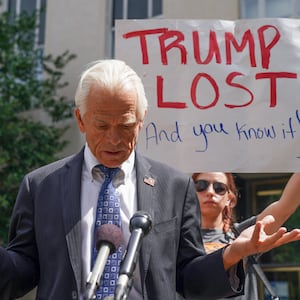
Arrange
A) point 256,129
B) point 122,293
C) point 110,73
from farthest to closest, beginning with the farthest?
point 256,129 < point 110,73 < point 122,293

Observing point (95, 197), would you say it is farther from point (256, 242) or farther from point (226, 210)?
point (226, 210)

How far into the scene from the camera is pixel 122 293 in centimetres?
172

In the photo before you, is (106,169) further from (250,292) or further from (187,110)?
(250,292)

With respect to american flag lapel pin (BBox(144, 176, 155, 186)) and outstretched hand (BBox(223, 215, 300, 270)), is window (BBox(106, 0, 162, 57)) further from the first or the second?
outstretched hand (BBox(223, 215, 300, 270))

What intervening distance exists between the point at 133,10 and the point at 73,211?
8.86 m

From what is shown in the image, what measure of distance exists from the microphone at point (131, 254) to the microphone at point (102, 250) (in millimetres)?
51

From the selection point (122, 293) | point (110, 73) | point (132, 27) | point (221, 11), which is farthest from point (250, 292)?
point (221, 11)

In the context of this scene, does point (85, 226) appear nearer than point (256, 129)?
Yes

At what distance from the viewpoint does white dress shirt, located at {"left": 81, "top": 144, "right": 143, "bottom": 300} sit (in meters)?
2.33

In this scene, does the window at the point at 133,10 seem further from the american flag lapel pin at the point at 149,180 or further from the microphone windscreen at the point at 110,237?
the microphone windscreen at the point at 110,237

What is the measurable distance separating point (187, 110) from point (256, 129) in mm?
336

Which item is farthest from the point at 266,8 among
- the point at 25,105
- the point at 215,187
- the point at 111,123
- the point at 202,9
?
the point at 111,123

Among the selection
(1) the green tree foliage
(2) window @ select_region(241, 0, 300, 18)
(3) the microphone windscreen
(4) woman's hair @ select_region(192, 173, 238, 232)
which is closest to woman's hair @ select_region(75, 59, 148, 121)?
(3) the microphone windscreen

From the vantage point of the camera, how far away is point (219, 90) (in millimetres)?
3443
